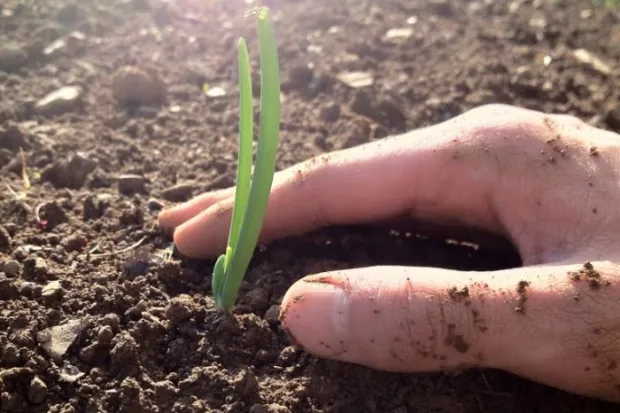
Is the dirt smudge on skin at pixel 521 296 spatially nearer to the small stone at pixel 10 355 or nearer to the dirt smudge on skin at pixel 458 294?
the dirt smudge on skin at pixel 458 294

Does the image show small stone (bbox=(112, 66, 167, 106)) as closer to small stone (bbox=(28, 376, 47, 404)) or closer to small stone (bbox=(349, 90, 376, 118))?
small stone (bbox=(349, 90, 376, 118))

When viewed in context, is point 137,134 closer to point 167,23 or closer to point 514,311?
point 167,23

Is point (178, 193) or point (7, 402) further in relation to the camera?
point (178, 193)

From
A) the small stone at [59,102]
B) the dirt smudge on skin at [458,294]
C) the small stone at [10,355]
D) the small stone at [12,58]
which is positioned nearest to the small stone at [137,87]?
the small stone at [59,102]

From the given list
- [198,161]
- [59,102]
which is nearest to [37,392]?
[198,161]

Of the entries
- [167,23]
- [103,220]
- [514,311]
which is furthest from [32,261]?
[167,23]

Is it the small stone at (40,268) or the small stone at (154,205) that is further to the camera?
the small stone at (154,205)

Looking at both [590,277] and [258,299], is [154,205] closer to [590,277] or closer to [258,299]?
[258,299]
